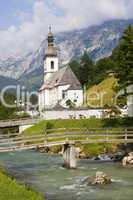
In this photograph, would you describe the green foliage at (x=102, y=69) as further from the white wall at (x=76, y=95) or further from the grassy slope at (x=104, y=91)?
the white wall at (x=76, y=95)

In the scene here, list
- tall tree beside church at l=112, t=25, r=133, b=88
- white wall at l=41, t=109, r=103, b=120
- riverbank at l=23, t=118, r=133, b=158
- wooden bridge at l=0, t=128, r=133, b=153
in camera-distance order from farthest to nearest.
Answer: white wall at l=41, t=109, r=103, b=120 → riverbank at l=23, t=118, r=133, b=158 → tall tree beside church at l=112, t=25, r=133, b=88 → wooden bridge at l=0, t=128, r=133, b=153

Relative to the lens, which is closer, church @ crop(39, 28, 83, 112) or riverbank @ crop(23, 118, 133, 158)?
riverbank @ crop(23, 118, 133, 158)

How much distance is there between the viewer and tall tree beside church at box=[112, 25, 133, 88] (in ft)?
184

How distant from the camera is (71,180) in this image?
1384 inches

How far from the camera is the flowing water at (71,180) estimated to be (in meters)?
28.9

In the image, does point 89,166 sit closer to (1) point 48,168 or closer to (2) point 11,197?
(1) point 48,168

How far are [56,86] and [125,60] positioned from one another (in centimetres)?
7769

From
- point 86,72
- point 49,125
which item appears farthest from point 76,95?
point 49,125

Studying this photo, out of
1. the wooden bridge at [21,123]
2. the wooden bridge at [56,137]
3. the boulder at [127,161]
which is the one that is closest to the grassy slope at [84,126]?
the wooden bridge at [21,123]

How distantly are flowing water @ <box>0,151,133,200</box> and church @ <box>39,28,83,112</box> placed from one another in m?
67.7

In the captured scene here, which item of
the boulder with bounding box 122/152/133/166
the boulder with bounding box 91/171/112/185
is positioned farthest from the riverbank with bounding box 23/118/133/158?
the boulder with bounding box 91/171/112/185

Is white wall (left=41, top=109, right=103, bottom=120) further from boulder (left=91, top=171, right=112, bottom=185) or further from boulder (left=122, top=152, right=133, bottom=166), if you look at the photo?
boulder (left=91, top=171, right=112, bottom=185)

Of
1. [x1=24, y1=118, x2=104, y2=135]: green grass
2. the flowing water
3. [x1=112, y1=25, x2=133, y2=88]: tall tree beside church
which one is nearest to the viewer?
the flowing water

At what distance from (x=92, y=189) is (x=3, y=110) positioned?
348ft
